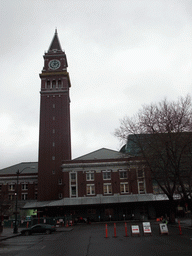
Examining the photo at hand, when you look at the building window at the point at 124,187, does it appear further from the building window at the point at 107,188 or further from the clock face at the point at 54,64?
the clock face at the point at 54,64

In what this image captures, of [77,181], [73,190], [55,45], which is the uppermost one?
[55,45]

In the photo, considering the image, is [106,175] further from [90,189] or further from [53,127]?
[53,127]

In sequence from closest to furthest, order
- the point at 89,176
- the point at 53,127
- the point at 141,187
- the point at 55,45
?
the point at 141,187, the point at 89,176, the point at 53,127, the point at 55,45

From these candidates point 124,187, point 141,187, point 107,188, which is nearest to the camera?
point 141,187

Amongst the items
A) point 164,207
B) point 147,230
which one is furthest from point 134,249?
point 164,207

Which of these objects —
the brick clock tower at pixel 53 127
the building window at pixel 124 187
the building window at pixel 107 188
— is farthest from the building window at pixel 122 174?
the brick clock tower at pixel 53 127

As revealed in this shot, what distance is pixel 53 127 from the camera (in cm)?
6556

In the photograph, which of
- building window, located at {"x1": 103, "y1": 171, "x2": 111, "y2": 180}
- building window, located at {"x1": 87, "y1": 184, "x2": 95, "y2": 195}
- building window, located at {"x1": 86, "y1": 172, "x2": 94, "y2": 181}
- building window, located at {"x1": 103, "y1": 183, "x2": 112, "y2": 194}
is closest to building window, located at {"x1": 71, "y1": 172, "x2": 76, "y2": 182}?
building window, located at {"x1": 86, "y1": 172, "x2": 94, "y2": 181}

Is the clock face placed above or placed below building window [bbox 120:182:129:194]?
above

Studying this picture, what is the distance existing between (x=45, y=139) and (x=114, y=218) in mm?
26448

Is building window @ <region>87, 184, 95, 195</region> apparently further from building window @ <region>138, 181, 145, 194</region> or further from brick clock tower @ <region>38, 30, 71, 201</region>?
building window @ <region>138, 181, 145, 194</region>

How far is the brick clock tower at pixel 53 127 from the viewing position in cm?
6128

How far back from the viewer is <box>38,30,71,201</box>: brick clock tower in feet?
201

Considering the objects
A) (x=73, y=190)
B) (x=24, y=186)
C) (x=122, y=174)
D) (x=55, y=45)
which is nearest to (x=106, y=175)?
(x=122, y=174)
